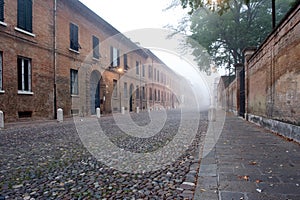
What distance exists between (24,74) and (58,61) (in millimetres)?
2357

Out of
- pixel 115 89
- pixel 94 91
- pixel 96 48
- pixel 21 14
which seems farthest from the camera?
pixel 115 89

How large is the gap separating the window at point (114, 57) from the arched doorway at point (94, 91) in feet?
7.76

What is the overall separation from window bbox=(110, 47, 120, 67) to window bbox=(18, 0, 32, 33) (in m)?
8.59

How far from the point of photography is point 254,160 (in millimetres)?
3301

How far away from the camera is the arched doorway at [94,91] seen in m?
16.5

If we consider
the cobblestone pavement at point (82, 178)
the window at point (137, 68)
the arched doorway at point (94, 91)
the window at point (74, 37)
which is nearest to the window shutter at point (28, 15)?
the window at point (74, 37)

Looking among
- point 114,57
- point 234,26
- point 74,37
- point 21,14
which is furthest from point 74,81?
point 234,26

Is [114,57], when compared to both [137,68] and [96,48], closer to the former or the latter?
[96,48]

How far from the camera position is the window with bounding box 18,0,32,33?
401 inches

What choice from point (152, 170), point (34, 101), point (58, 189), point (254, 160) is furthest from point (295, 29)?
point (34, 101)

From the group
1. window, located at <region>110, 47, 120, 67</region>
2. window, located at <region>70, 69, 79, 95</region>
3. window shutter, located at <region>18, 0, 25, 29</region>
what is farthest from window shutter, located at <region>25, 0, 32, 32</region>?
window, located at <region>110, 47, 120, 67</region>

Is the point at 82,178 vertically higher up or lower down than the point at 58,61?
lower down

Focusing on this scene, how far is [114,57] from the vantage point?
63.9 feet

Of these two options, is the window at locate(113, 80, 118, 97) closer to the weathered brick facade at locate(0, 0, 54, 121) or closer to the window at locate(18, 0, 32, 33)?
the weathered brick facade at locate(0, 0, 54, 121)
